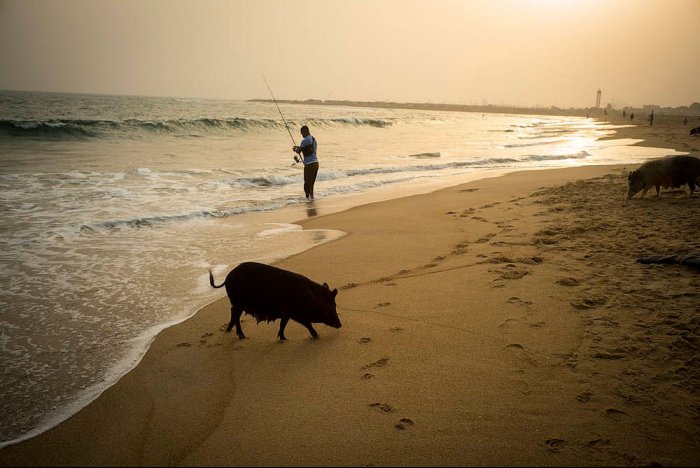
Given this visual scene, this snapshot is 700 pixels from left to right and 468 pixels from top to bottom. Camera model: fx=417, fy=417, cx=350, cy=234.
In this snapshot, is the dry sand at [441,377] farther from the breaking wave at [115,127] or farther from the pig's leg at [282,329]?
the breaking wave at [115,127]

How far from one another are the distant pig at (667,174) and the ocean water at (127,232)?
19.6ft

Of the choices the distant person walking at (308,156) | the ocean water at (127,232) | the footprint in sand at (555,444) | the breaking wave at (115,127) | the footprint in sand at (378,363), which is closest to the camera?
the footprint in sand at (555,444)

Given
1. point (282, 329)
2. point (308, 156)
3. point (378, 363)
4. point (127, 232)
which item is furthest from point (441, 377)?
point (308, 156)

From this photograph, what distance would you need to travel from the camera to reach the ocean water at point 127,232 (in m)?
4.09

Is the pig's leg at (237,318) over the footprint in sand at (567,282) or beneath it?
beneath

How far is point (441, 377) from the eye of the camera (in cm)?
357

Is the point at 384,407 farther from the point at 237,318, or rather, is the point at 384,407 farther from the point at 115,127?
the point at 115,127

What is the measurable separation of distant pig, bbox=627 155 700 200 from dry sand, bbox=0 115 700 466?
3699mm

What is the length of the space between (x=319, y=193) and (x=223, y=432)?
11569mm

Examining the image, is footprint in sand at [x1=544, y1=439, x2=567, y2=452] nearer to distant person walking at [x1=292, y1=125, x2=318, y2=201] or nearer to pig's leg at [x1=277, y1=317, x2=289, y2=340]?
pig's leg at [x1=277, y1=317, x2=289, y2=340]

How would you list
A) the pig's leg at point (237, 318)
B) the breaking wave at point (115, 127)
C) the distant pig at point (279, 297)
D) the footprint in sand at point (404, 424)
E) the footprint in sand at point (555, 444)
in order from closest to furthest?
the footprint in sand at point (555, 444)
the footprint in sand at point (404, 424)
the distant pig at point (279, 297)
the pig's leg at point (237, 318)
the breaking wave at point (115, 127)

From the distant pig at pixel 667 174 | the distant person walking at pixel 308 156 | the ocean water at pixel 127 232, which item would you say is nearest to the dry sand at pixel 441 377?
the ocean water at pixel 127 232

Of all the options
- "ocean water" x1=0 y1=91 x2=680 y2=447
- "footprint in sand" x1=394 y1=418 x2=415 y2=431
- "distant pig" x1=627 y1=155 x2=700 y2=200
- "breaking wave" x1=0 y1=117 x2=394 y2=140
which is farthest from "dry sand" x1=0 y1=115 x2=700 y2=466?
"breaking wave" x1=0 y1=117 x2=394 y2=140

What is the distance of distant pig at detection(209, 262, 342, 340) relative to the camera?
435 cm
